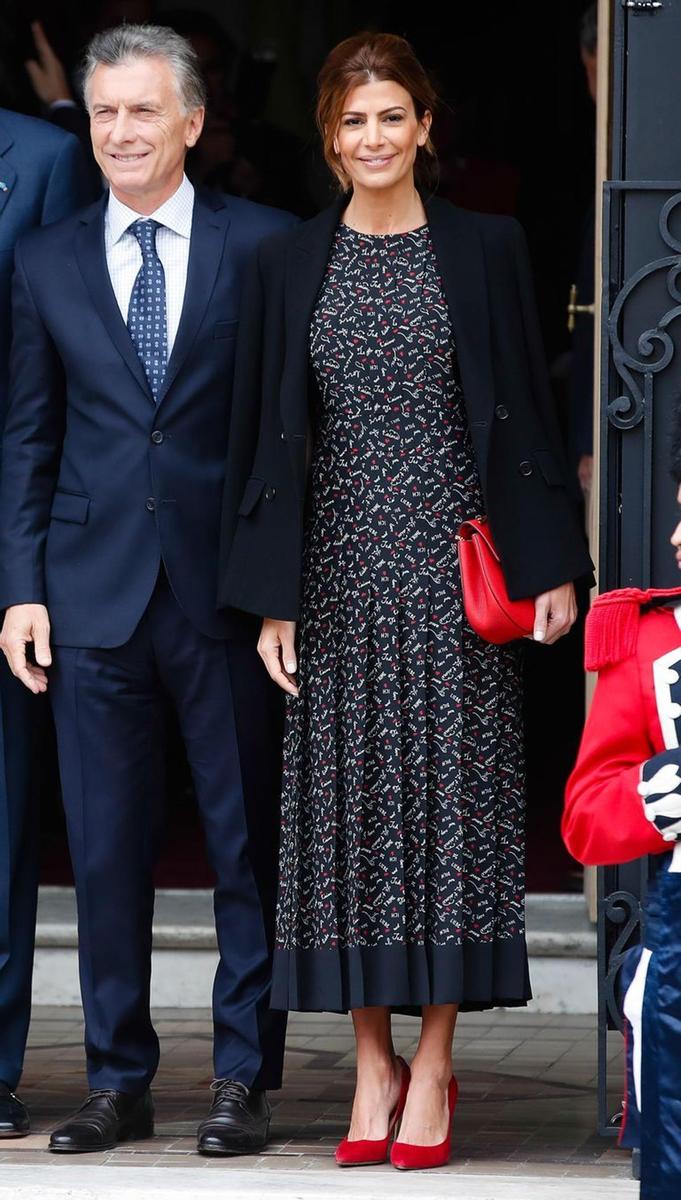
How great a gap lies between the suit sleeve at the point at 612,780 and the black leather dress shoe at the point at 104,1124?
1441 millimetres

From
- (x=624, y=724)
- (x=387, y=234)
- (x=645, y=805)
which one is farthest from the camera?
(x=387, y=234)

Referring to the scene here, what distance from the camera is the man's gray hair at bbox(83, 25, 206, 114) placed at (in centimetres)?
431

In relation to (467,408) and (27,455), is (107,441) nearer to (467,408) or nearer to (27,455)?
(27,455)

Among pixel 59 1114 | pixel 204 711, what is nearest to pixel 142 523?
pixel 204 711

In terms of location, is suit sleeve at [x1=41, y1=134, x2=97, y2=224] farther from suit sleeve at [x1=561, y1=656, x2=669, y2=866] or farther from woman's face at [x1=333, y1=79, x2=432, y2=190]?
suit sleeve at [x1=561, y1=656, x2=669, y2=866]

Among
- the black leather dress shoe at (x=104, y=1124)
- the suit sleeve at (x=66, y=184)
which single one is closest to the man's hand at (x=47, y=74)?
the suit sleeve at (x=66, y=184)

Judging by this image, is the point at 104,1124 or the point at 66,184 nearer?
the point at 104,1124

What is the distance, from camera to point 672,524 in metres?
4.15

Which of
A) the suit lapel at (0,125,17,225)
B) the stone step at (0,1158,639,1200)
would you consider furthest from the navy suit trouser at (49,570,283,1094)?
the suit lapel at (0,125,17,225)

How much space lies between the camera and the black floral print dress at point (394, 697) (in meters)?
4.15

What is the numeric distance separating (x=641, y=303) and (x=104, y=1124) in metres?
1.93

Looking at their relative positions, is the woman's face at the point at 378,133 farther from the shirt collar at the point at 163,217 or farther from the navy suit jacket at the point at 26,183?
the navy suit jacket at the point at 26,183

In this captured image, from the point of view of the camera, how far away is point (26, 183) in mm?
4531

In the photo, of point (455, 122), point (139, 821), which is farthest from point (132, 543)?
point (455, 122)
